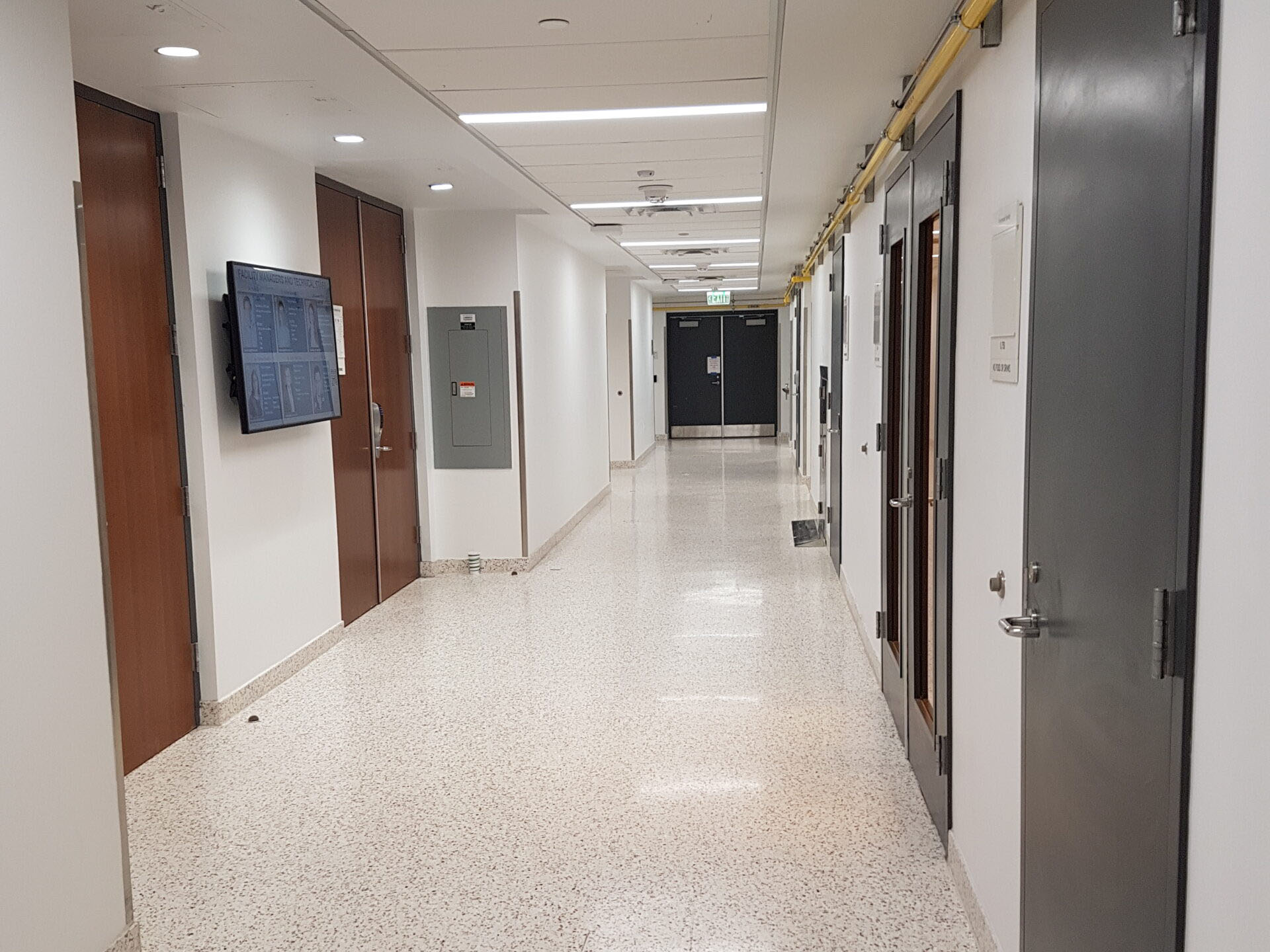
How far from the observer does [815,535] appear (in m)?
8.65

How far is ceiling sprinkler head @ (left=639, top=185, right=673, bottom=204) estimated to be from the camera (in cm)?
643

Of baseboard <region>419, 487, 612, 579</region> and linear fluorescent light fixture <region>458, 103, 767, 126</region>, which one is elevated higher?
linear fluorescent light fixture <region>458, 103, 767, 126</region>

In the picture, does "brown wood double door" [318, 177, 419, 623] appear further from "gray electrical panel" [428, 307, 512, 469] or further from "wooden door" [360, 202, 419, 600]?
"gray electrical panel" [428, 307, 512, 469]

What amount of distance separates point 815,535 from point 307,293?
487 centimetres

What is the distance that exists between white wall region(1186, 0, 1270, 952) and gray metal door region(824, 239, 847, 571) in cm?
557

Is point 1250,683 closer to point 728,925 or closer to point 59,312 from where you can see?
point 728,925

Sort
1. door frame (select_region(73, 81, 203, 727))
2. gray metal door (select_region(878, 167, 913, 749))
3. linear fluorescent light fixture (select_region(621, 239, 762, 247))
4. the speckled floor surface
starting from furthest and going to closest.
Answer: linear fluorescent light fixture (select_region(621, 239, 762, 247)) → door frame (select_region(73, 81, 203, 727)) → gray metal door (select_region(878, 167, 913, 749)) → the speckled floor surface

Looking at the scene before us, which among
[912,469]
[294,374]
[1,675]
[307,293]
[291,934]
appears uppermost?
[307,293]

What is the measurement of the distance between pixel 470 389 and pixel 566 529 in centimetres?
212

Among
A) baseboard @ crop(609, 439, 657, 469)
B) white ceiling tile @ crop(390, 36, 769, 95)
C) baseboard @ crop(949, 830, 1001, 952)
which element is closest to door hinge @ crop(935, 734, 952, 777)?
baseboard @ crop(949, 830, 1001, 952)

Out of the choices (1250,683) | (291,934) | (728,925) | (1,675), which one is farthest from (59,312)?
(1250,683)

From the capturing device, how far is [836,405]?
7.69 metres

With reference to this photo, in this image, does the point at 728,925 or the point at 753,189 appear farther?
the point at 753,189

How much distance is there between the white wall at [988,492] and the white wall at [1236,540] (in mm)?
969
